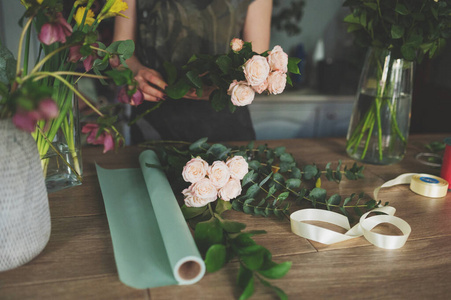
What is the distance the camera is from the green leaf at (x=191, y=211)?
0.76 metres

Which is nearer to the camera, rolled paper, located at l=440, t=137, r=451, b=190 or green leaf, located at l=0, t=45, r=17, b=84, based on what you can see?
green leaf, located at l=0, t=45, r=17, b=84

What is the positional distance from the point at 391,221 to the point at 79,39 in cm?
67

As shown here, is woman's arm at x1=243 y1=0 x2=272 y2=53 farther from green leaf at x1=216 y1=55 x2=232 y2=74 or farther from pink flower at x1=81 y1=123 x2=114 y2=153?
pink flower at x1=81 y1=123 x2=114 y2=153

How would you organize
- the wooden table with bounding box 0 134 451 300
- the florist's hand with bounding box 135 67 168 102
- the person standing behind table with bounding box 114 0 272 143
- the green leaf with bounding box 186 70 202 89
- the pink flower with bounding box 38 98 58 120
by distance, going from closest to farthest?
1. the pink flower with bounding box 38 98 58 120
2. the wooden table with bounding box 0 134 451 300
3. the green leaf with bounding box 186 70 202 89
4. the florist's hand with bounding box 135 67 168 102
5. the person standing behind table with bounding box 114 0 272 143

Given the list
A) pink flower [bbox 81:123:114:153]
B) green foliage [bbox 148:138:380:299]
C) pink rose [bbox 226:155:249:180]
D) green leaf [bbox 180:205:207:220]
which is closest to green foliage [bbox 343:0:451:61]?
green foliage [bbox 148:138:380:299]

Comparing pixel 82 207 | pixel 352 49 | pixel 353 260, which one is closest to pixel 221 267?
pixel 353 260

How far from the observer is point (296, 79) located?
2107mm

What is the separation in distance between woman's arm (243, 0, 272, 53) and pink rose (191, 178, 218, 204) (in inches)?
32.6

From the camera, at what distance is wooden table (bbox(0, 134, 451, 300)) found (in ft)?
1.86

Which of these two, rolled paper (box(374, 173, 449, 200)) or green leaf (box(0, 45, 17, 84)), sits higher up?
green leaf (box(0, 45, 17, 84))

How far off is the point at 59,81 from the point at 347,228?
637mm

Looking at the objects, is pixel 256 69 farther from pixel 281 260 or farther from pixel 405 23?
pixel 405 23

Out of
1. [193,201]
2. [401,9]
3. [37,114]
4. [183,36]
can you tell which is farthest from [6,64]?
[401,9]

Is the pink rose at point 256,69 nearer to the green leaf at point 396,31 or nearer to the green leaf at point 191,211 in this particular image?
the green leaf at point 191,211
